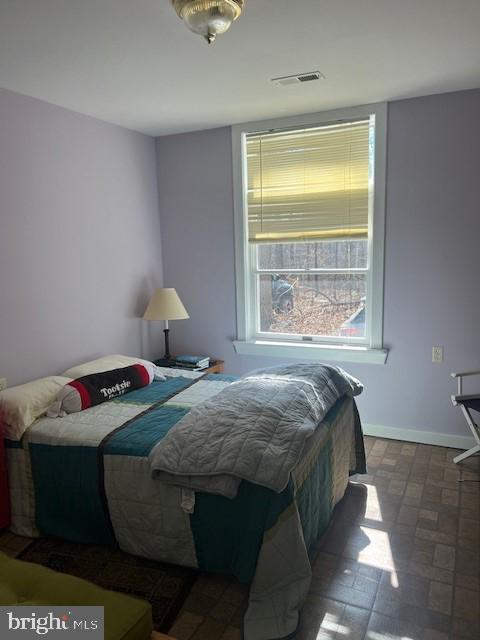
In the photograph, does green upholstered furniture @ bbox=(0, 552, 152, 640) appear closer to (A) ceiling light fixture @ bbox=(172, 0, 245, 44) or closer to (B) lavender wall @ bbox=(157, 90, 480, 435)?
(A) ceiling light fixture @ bbox=(172, 0, 245, 44)

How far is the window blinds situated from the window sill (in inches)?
33.5

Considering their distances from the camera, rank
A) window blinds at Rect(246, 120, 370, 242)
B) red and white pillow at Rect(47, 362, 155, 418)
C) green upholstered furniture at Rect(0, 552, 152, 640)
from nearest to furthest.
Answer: green upholstered furniture at Rect(0, 552, 152, 640) < red and white pillow at Rect(47, 362, 155, 418) < window blinds at Rect(246, 120, 370, 242)

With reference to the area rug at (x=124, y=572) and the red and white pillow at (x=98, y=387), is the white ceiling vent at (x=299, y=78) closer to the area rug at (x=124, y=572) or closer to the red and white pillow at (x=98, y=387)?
the red and white pillow at (x=98, y=387)

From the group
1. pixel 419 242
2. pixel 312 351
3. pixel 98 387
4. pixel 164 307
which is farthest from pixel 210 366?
pixel 419 242

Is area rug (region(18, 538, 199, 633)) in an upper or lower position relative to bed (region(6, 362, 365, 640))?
lower

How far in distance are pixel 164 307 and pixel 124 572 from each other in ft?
6.72

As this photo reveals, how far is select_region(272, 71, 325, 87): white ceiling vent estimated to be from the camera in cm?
273

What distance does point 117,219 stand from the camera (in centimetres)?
375

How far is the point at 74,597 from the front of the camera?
1446 millimetres

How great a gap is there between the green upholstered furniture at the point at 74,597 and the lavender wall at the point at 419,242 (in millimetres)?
2642

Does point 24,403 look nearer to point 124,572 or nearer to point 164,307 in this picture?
point 124,572

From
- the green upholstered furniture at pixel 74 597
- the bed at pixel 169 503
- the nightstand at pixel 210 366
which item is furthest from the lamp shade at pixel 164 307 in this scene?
the green upholstered furniture at pixel 74 597

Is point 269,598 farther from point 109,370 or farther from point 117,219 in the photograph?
point 117,219

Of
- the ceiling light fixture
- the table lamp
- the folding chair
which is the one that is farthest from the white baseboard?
the ceiling light fixture
